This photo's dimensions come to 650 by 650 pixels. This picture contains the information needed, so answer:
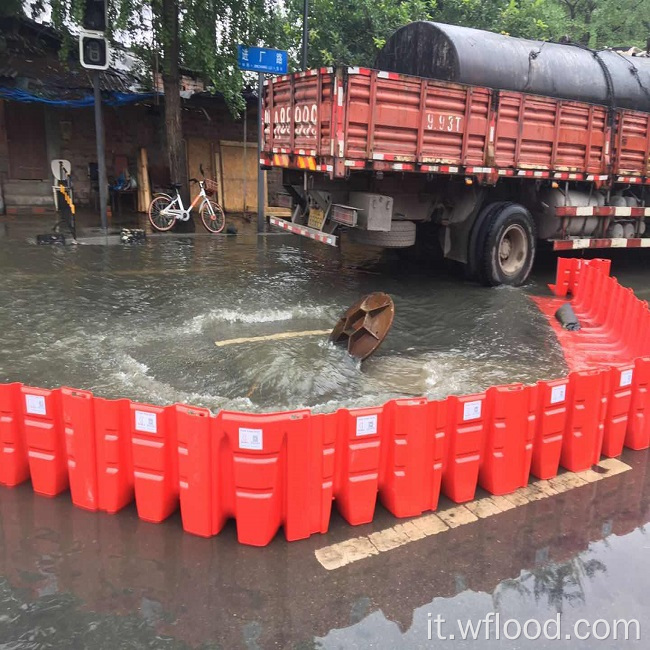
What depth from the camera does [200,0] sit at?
39.4ft

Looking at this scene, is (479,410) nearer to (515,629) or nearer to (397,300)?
(515,629)

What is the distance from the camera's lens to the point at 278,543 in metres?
3.24

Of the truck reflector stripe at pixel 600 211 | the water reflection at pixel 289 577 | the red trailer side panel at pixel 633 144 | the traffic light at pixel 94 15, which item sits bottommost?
the water reflection at pixel 289 577

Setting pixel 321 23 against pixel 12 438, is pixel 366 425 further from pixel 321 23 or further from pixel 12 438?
pixel 321 23

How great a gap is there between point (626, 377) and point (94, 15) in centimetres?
1067

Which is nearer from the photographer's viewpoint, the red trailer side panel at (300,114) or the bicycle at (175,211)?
the red trailer side panel at (300,114)

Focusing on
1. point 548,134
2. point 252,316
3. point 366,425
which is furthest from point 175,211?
point 366,425

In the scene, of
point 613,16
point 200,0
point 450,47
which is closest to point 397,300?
point 450,47

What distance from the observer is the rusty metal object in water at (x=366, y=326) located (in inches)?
232

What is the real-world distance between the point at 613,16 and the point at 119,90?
19.0 metres

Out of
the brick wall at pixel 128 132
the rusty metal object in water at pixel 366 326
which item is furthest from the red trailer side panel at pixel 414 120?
the brick wall at pixel 128 132

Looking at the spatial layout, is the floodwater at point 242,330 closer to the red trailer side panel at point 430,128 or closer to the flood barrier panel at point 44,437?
the flood barrier panel at point 44,437

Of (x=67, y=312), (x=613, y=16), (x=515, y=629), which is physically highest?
(x=613, y=16)

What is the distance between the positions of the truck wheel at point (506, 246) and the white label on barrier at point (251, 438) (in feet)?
A: 21.8
